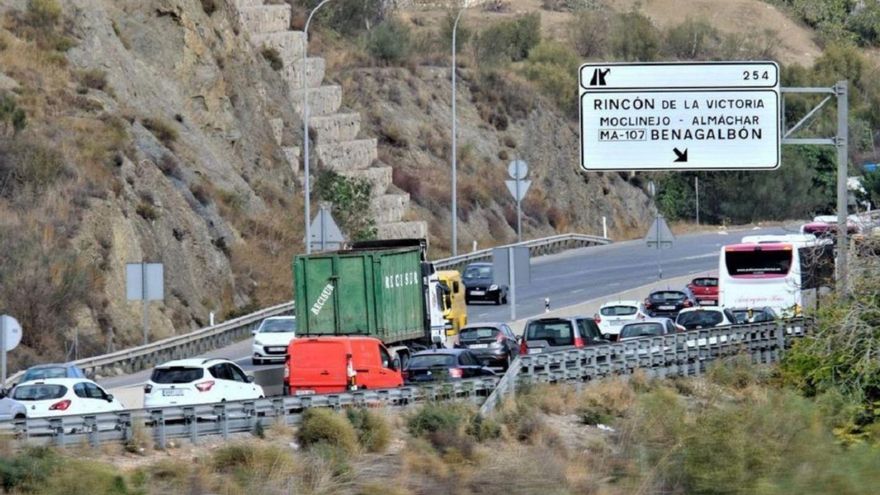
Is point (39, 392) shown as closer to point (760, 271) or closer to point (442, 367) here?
point (442, 367)

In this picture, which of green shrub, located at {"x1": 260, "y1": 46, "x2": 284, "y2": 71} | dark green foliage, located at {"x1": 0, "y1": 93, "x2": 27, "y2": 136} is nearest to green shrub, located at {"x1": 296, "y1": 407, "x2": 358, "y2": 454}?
dark green foliage, located at {"x1": 0, "y1": 93, "x2": 27, "y2": 136}

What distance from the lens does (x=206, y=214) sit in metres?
59.0

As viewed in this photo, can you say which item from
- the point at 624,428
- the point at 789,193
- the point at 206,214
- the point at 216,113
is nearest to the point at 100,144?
the point at 206,214

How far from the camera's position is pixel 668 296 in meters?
56.8

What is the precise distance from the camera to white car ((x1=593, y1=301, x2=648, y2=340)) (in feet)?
163

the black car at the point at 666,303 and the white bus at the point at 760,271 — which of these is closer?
the white bus at the point at 760,271

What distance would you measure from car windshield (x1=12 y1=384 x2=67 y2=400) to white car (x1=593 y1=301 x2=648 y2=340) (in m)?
21.3

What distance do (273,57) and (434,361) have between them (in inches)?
1782

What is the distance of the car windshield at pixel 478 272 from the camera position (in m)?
61.1

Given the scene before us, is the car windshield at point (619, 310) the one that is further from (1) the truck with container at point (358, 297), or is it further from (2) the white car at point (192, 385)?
(2) the white car at point (192, 385)

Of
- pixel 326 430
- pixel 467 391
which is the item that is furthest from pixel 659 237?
pixel 326 430

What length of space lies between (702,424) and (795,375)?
16.1 meters

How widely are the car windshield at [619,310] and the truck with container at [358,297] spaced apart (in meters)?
11.4

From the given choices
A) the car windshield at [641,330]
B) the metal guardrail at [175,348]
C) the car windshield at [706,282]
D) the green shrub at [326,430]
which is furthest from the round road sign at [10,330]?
the car windshield at [706,282]
